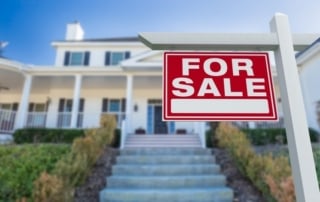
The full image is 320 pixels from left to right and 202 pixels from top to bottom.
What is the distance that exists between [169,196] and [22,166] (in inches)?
145

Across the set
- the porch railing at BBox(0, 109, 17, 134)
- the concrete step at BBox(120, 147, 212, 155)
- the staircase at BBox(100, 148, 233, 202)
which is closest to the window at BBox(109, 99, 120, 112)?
the porch railing at BBox(0, 109, 17, 134)

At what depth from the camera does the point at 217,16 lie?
2.99 metres

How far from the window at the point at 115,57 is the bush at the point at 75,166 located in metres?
8.48

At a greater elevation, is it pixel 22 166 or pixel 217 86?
pixel 217 86

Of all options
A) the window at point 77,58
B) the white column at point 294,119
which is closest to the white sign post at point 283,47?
the white column at point 294,119

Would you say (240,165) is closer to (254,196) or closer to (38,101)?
(254,196)

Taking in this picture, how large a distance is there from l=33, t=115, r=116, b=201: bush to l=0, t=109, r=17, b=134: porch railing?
21.5ft

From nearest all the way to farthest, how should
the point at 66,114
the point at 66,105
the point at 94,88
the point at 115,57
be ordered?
the point at 66,114
the point at 66,105
the point at 94,88
the point at 115,57

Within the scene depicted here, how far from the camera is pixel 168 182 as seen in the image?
19.0 feet

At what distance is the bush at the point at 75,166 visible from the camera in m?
3.88

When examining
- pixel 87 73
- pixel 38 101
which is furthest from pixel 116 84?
pixel 38 101

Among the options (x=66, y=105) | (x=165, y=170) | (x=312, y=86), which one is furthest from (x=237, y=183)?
(x=66, y=105)

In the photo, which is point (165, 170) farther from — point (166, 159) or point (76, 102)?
point (76, 102)

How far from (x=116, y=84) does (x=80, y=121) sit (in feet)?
9.39
